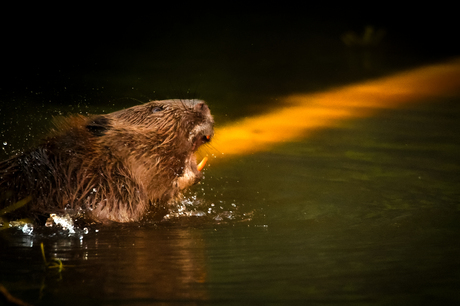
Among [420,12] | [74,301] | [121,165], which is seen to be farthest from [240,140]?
[420,12]

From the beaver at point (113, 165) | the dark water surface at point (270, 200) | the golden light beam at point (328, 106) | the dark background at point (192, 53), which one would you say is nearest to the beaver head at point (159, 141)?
the beaver at point (113, 165)

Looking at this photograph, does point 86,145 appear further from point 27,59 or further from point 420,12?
point 420,12

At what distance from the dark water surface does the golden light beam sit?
153mm

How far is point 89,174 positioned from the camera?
2814mm

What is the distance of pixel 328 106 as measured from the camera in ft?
15.7

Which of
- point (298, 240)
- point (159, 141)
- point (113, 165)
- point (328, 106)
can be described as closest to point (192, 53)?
point (328, 106)

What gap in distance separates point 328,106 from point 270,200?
1809 millimetres

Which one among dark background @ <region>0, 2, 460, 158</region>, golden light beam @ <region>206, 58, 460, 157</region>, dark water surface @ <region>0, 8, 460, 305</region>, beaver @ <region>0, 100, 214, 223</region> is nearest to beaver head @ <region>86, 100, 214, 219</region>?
beaver @ <region>0, 100, 214, 223</region>

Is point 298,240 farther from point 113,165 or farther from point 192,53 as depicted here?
point 192,53

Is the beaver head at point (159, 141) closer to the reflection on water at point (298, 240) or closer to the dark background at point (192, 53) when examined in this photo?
the reflection on water at point (298, 240)

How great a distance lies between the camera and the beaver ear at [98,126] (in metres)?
3.00

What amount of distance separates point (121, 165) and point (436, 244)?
1.55 metres

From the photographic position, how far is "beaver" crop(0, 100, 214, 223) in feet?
8.77

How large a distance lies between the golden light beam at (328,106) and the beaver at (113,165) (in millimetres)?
1096
